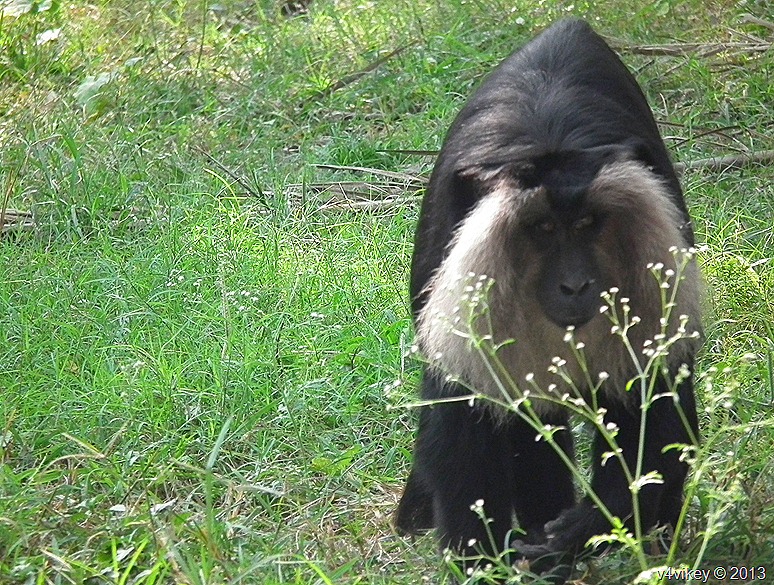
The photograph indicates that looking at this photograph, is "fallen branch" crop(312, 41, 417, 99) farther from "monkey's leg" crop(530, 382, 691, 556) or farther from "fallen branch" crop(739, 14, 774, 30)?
"monkey's leg" crop(530, 382, 691, 556)

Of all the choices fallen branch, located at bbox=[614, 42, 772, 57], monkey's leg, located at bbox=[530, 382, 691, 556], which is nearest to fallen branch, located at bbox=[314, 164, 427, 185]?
fallen branch, located at bbox=[614, 42, 772, 57]

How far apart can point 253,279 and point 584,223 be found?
253 cm

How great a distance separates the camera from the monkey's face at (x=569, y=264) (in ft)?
10.7

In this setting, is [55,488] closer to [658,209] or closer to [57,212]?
[658,209]

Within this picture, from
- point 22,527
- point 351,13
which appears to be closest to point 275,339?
point 22,527

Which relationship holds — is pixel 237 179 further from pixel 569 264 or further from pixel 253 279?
pixel 569 264

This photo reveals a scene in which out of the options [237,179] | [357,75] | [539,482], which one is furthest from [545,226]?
[357,75]

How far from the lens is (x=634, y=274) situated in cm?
338

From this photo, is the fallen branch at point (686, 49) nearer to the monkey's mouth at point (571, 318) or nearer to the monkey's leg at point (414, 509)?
the monkey's leg at point (414, 509)

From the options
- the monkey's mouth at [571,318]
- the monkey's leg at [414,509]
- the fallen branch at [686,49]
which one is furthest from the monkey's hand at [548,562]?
the fallen branch at [686,49]

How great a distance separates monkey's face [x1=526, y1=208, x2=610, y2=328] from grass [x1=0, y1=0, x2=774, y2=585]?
42cm

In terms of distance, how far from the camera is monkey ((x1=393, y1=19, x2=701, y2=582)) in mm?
3287

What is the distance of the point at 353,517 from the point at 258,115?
3.69 m

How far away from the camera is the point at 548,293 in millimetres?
3318
